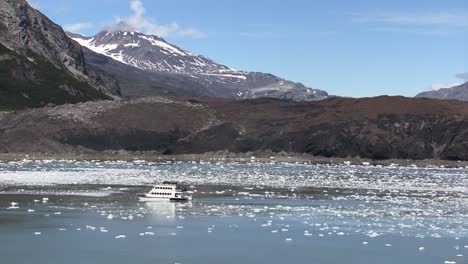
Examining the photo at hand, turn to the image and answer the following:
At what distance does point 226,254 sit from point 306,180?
241 feet

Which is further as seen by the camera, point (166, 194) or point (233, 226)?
point (166, 194)

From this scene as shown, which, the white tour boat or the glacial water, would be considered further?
the white tour boat

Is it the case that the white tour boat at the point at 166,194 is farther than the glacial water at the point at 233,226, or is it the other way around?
the white tour boat at the point at 166,194

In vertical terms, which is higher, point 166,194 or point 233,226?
point 166,194

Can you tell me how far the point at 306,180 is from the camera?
116 meters

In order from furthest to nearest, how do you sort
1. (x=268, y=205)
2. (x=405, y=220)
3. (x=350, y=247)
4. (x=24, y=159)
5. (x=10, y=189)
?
(x=24, y=159) < (x=10, y=189) < (x=268, y=205) < (x=405, y=220) < (x=350, y=247)

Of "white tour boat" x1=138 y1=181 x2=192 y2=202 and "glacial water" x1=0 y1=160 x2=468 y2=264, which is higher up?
"white tour boat" x1=138 y1=181 x2=192 y2=202

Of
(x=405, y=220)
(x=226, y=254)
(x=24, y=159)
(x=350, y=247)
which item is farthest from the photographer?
(x=24, y=159)

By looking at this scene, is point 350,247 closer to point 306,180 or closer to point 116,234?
point 116,234

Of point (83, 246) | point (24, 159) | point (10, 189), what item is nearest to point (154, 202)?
point (10, 189)

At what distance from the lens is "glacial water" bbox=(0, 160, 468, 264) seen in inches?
1705

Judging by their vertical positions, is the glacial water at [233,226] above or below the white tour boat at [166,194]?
below

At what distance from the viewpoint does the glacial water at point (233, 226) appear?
43312 mm

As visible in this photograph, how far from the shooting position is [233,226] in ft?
183
